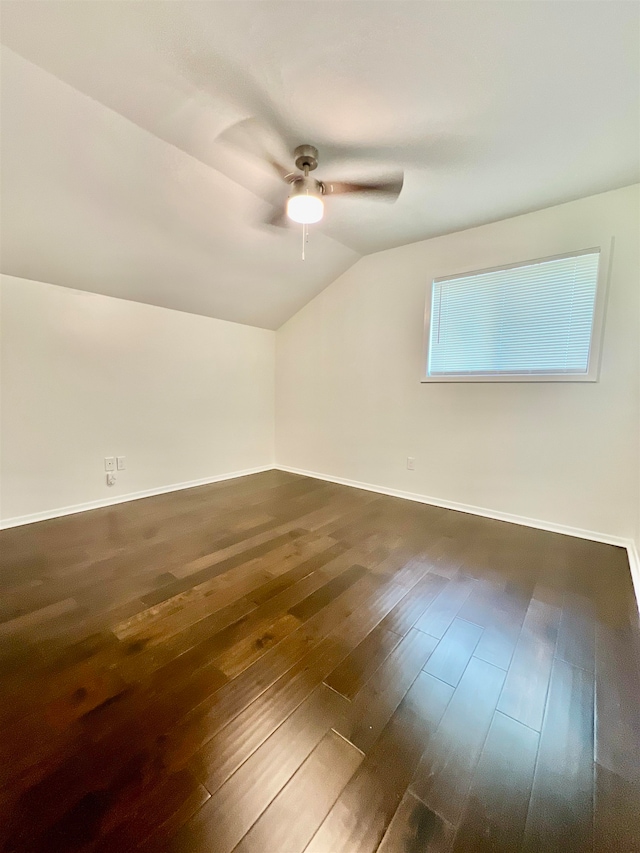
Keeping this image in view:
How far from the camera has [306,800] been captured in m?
0.91

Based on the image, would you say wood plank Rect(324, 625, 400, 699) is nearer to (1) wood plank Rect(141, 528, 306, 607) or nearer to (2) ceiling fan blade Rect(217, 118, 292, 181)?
(1) wood plank Rect(141, 528, 306, 607)

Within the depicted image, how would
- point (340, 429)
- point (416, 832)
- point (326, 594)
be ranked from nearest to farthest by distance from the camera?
point (416, 832), point (326, 594), point (340, 429)

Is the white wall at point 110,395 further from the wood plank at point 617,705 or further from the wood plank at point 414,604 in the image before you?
the wood plank at point 617,705

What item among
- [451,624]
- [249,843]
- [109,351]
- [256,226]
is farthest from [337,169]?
[249,843]

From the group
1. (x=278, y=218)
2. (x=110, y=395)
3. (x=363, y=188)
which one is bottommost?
(x=110, y=395)

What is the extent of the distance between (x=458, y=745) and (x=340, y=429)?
→ 3.09 meters

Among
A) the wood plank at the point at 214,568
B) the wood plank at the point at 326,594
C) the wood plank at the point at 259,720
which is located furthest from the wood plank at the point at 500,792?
the wood plank at the point at 214,568

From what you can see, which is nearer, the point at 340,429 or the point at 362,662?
the point at 362,662

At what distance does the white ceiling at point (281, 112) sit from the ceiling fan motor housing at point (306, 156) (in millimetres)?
48

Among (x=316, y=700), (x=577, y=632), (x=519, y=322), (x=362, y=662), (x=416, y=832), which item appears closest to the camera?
(x=416, y=832)

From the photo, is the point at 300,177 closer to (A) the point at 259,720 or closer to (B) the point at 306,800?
(A) the point at 259,720

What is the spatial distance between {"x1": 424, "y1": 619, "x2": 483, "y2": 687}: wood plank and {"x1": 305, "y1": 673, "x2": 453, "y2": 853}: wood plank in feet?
0.21

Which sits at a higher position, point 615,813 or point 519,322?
point 519,322

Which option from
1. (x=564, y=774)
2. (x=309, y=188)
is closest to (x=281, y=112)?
(x=309, y=188)
